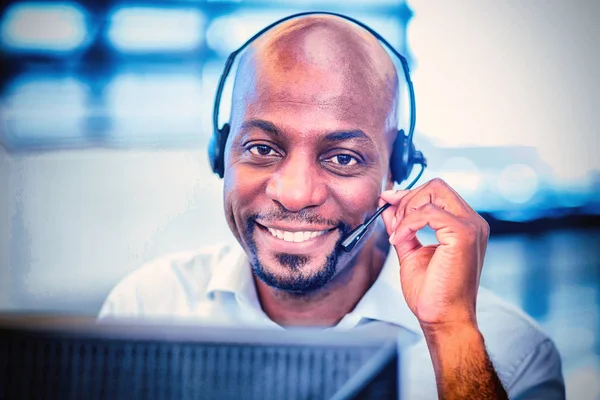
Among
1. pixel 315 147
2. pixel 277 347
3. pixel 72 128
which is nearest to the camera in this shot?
pixel 277 347

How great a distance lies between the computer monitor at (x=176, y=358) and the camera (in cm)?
94

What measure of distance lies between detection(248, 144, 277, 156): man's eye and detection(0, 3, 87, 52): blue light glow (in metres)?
0.60

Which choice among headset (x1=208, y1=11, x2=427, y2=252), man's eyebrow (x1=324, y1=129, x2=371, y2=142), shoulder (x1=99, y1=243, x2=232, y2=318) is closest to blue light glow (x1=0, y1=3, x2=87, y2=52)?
headset (x1=208, y1=11, x2=427, y2=252)

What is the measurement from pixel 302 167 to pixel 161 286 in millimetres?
549

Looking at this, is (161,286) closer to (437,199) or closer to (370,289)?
(370,289)

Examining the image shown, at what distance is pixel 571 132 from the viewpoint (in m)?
1.42

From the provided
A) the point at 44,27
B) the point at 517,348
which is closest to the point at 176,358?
the point at 517,348

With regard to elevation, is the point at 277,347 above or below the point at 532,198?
below

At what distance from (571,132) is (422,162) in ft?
1.29

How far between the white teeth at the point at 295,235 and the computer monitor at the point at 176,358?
1.43 ft

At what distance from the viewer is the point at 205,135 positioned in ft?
4.91

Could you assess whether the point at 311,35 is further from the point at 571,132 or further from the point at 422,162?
the point at 571,132

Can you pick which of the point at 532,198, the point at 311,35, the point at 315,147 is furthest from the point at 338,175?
the point at 532,198

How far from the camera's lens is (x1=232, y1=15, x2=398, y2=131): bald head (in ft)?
4.39
